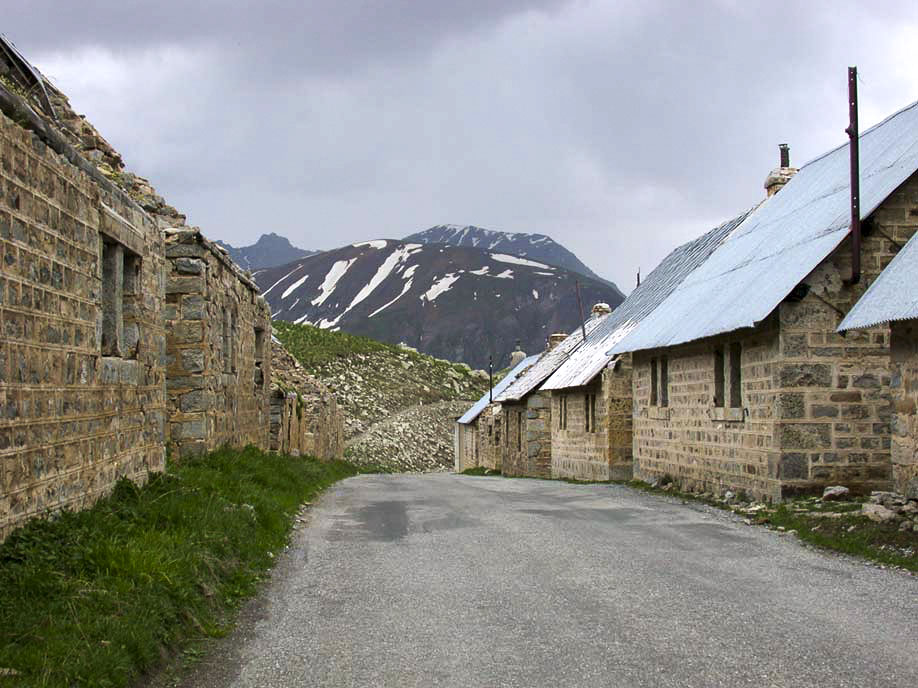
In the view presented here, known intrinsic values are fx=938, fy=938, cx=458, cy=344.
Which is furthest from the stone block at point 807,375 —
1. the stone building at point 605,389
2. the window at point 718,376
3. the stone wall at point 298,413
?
the stone wall at point 298,413

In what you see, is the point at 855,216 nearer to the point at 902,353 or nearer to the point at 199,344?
the point at 902,353

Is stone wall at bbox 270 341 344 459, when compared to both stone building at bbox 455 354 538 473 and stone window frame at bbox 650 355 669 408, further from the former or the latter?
stone window frame at bbox 650 355 669 408

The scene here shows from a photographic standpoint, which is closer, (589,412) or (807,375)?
(807,375)

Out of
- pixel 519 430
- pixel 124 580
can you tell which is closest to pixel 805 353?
pixel 124 580

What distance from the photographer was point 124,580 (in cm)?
588

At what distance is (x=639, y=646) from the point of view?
565 centimetres

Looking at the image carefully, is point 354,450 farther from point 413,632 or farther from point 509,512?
point 413,632

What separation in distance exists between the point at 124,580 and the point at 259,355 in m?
12.6

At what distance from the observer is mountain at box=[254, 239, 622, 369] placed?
157 m

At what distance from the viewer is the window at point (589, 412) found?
950 inches

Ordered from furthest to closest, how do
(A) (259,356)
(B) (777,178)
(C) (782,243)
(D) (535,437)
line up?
(D) (535,437)
(B) (777,178)
(A) (259,356)
(C) (782,243)

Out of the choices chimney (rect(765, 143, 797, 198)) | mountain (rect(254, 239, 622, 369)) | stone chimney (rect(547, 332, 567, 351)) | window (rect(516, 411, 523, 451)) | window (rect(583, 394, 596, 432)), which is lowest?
window (rect(516, 411, 523, 451))

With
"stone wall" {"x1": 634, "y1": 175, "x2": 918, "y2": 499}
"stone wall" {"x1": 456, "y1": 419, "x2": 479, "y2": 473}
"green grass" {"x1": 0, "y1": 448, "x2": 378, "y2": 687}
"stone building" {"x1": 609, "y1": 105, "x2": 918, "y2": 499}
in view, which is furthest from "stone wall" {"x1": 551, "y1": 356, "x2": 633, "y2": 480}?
"stone wall" {"x1": 456, "y1": 419, "x2": 479, "y2": 473}

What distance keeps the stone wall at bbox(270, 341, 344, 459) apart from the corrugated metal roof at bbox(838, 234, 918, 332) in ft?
41.6
